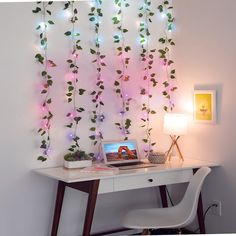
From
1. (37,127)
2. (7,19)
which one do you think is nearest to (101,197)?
(37,127)

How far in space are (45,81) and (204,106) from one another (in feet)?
4.31

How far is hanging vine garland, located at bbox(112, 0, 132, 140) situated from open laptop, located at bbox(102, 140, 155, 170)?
0.45 feet

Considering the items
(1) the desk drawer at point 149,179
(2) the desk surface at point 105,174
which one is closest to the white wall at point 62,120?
(2) the desk surface at point 105,174

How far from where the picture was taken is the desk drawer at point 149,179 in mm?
3036

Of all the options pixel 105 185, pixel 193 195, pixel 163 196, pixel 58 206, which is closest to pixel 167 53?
pixel 163 196

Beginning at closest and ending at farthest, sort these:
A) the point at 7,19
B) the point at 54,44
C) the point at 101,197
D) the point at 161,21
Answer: the point at 7,19, the point at 54,44, the point at 101,197, the point at 161,21

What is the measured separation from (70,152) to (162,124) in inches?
37.6

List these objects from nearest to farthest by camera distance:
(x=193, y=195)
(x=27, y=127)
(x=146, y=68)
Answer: (x=193, y=195)
(x=27, y=127)
(x=146, y=68)

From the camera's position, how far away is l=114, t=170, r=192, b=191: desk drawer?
3.04 m

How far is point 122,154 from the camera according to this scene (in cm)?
349

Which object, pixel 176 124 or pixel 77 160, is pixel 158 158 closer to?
pixel 176 124

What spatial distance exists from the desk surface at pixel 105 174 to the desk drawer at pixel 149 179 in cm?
4

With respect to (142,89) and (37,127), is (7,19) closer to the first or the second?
(37,127)

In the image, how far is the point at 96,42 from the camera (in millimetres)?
3510
